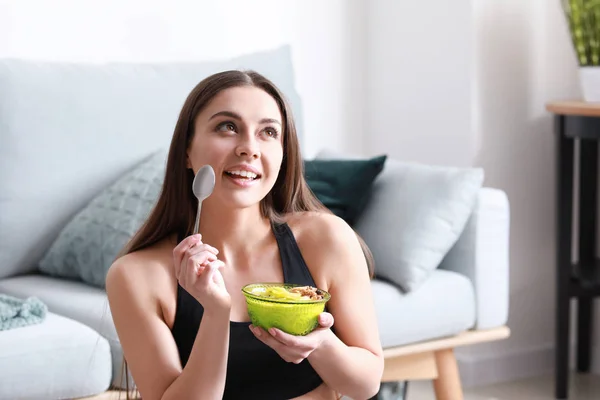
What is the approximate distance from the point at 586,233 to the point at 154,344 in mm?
2154

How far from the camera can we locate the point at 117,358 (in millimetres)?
1996

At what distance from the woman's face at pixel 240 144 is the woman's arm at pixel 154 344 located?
0.59ft

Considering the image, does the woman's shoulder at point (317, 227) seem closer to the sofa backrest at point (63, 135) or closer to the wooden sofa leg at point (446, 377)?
the wooden sofa leg at point (446, 377)

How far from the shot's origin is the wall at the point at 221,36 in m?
2.85

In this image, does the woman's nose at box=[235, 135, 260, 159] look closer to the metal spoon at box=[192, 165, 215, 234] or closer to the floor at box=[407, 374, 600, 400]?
the metal spoon at box=[192, 165, 215, 234]

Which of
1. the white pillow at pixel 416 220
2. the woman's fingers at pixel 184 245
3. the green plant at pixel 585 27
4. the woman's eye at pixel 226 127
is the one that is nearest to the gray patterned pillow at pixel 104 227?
the white pillow at pixel 416 220

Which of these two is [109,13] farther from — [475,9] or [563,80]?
[563,80]

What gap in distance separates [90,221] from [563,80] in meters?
1.73

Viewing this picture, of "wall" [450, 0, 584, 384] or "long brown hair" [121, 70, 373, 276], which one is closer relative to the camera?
"long brown hair" [121, 70, 373, 276]

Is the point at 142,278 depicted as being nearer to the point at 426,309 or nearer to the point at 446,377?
the point at 426,309

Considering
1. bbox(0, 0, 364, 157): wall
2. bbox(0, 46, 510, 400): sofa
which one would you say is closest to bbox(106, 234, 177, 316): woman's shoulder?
bbox(0, 46, 510, 400): sofa

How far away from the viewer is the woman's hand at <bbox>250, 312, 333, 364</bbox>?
1.22 meters

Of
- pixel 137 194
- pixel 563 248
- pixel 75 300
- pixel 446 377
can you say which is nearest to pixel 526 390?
pixel 563 248

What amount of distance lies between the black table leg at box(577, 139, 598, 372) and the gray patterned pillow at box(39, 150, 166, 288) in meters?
1.46
